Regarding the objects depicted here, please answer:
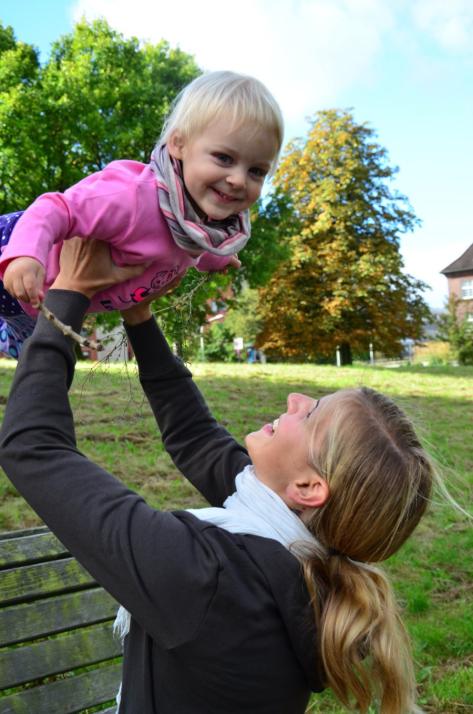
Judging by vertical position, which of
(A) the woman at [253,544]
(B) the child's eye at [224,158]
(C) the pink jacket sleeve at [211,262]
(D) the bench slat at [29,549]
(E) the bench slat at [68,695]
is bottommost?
(E) the bench slat at [68,695]

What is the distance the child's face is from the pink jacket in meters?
0.13

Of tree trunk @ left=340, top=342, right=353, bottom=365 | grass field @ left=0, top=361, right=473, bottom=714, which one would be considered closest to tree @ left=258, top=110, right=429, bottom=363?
tree trunk @ left=340, top=342, right=353, bottom=365

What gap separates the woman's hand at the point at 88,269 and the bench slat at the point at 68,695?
4.78ft

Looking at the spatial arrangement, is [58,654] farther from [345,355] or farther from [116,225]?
[345,355]

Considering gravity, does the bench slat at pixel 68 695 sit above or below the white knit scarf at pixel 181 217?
below

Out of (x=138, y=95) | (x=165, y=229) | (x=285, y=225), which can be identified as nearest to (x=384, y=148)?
(x=285, y=225)

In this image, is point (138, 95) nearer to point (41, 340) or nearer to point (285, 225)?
point (285, 225)

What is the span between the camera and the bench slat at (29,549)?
2.49 m

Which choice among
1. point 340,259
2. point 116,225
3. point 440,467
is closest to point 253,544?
point 440,467

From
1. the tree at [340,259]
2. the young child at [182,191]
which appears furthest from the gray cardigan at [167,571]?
the tree at [340,259]

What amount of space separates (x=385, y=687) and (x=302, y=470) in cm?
54

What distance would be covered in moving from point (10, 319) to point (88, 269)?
2.58 feet

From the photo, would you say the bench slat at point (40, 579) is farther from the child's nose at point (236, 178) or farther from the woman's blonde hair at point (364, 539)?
the child's nose at point (236, 178)

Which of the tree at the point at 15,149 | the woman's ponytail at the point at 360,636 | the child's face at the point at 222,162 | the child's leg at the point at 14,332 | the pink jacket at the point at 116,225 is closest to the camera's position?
the woman's ponytail at the point at 360,636
